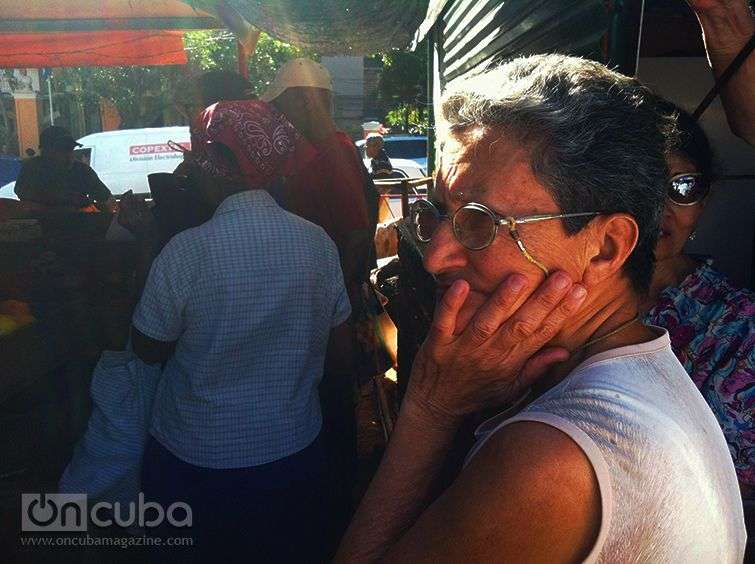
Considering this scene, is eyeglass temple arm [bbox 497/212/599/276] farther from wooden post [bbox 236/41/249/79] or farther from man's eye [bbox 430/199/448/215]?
wooden post [bbox 236/41/249/79]

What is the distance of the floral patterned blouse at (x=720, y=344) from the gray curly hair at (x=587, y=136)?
0.81 m

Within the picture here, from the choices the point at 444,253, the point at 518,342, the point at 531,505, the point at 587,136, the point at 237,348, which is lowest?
the point at 237,348

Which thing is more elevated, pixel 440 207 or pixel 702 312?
pixel 440 207

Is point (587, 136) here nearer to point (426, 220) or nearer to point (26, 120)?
point (426, 220)

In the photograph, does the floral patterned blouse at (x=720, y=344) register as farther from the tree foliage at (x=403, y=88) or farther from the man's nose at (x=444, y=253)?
the tree foliage at (x=403, y=88)

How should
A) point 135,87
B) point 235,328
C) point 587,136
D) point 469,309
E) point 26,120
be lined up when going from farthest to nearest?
point 135,87 → point 26,120 → point 235,328 → point 469,309 → point 587,136

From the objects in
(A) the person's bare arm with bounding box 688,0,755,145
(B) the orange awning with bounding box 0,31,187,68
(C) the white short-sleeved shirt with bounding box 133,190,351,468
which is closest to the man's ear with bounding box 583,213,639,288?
(A) the person's bare arm with bounding box 688,0,755,145

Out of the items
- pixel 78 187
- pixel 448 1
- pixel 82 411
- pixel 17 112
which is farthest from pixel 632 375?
pixel 17 112

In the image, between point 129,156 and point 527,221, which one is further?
point 129,156

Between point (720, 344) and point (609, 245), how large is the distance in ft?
2.95

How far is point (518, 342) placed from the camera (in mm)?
1236

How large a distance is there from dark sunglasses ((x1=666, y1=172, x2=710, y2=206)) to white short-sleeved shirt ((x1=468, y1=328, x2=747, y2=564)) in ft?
3.14

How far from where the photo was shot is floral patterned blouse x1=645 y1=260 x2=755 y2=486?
1.84 m
